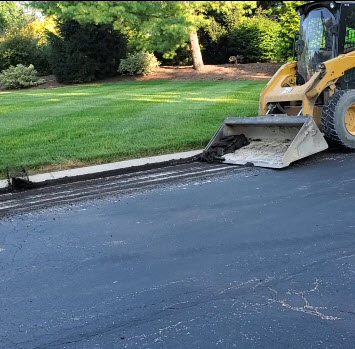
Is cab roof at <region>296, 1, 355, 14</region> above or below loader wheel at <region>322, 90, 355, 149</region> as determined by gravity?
above

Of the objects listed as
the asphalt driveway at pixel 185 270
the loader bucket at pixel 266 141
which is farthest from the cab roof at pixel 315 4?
the asphalt driveway at pixel 185 270

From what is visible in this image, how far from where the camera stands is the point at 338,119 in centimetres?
760

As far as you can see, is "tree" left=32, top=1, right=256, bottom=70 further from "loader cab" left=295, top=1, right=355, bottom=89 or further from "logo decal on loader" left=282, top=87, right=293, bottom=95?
"loader cab" left=295, top=1, right=355, bottom=89

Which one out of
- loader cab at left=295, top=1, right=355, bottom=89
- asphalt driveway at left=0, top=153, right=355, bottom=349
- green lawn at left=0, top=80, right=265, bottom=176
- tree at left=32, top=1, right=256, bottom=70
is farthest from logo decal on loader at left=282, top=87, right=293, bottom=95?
tree at left=32, top=1, right=256, bottom=70

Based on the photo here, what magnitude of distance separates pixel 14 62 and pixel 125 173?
75.7 feet

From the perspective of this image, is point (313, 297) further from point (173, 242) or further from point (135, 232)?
point (135, 232)

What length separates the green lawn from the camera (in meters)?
8.11

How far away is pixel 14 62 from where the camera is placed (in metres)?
27.7

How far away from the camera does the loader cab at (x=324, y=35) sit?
8.05 meters

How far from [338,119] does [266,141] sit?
117cm

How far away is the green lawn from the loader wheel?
2.29 metres

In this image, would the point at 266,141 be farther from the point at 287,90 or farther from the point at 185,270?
the point at 185,270

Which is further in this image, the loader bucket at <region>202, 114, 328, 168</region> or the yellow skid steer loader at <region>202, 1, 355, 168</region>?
the yellow skid steer loader at <region>202, 1, 355, 168</region>

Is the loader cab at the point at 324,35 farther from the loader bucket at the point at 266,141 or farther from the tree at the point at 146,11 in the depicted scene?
the tree at the point at 146,11
